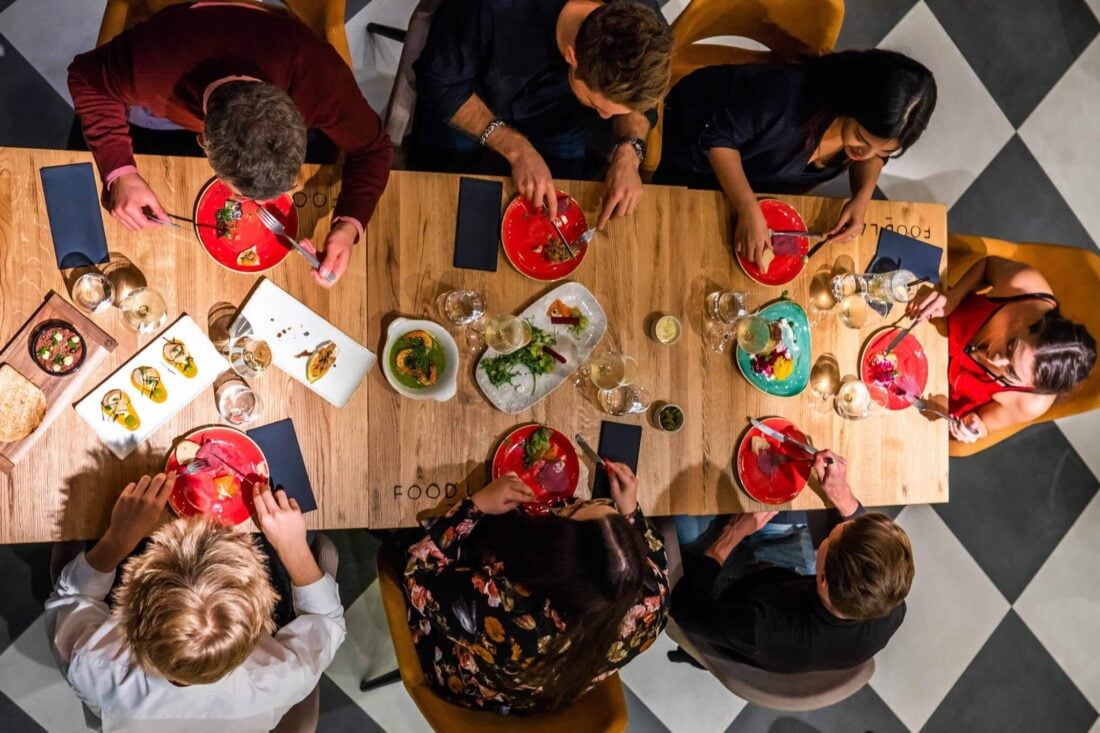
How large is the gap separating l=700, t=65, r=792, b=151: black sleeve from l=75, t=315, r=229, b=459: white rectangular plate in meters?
1.58

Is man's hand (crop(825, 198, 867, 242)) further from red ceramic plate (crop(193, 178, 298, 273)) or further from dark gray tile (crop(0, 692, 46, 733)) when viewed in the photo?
dark gray tile (crop(0, 692, 46, 733))

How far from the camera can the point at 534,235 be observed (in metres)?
2.04

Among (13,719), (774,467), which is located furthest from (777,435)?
(13,719)

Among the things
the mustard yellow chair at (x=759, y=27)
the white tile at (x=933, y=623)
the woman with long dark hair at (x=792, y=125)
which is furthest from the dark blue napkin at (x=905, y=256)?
the white tile at (x=933, y=623)

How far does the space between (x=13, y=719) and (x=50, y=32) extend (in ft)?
7.88

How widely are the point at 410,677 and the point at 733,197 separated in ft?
5.39

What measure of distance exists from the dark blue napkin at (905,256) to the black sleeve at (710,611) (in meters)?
1.00

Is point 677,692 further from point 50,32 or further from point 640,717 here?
point 50,32

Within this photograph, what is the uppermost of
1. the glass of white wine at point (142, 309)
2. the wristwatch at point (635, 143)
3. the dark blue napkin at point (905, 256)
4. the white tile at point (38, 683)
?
the wristwatch at point (635, 143)

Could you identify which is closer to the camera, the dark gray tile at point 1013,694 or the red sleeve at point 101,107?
the red sleeve at point 101,107

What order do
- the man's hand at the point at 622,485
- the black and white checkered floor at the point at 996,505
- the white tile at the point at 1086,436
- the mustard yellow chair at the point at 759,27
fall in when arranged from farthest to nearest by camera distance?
the white tile at the point at 1086,436, the black and white checkered floor at the point at 996,505, the mustard yellow chair at the point at 759,27, the man's hand at the point at 622,485

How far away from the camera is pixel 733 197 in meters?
2.17

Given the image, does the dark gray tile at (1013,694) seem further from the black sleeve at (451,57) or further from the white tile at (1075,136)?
the black sleeve at (451,57)

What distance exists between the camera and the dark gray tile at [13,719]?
251cm
